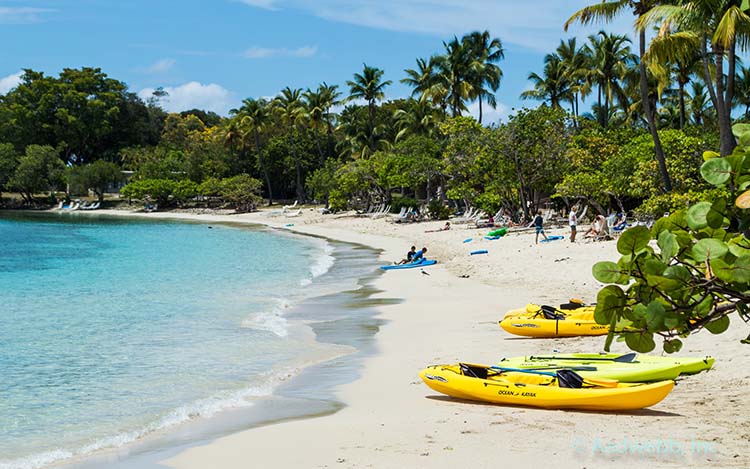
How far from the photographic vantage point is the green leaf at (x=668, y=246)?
410cm

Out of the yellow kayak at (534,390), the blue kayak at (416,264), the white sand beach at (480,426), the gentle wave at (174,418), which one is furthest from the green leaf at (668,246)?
the blue kayak at (416,264)

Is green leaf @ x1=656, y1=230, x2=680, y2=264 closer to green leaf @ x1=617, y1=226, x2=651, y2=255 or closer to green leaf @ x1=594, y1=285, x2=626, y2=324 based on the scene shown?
green leaf @ x1=617, y1=226, x2=651, y2=255

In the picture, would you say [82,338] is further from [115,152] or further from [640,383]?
[115,152]

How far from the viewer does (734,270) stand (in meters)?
3.95

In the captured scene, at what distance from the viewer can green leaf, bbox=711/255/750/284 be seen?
12.9ft

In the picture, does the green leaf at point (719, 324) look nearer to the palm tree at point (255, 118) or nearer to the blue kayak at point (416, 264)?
the blue kayak at point (416, 264)

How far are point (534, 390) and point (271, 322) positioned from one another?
371 inches

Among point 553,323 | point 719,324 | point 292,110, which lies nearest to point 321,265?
point 553,323

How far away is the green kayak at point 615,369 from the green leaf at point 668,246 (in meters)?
4.52

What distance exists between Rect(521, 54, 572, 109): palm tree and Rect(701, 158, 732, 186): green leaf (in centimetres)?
4987

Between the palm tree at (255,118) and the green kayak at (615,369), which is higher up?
the palm tree at (255,118)

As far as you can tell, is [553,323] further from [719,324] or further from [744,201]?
[744,201]

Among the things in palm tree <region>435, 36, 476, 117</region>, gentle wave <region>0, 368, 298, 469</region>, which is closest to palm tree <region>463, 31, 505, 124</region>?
palm tree <region>435, 36, 476, 117</region>

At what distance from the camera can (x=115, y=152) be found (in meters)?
103
